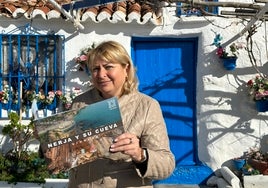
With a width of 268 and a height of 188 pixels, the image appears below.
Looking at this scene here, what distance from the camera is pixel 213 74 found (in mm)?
6340

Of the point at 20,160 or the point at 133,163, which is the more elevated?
the point at 133,163

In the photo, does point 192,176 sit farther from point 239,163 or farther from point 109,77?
point 109,77

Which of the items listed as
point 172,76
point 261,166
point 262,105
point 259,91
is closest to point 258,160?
point 261,166

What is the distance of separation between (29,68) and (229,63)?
279 centimetres

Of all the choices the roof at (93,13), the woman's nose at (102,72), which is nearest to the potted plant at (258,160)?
the roof at (93,13)

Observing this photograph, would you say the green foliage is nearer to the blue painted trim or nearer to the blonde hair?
the blue painted trim

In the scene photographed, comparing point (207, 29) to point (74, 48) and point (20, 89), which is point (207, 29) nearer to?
point (74, 48)

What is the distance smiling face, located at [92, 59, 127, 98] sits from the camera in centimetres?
196

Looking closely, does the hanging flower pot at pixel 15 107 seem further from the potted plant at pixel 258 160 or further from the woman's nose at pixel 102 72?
the woman's nose at pixel 102 72

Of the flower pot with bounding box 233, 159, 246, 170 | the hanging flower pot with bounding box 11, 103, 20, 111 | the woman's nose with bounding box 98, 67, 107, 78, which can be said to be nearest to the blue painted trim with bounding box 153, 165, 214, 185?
the flower pot with bounding box 233, 159, 246, 170

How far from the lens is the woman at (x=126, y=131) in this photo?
1.92 m

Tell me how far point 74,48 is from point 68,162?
4.61 meters

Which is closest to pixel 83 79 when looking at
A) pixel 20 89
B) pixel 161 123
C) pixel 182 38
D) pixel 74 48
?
pixel 74 48

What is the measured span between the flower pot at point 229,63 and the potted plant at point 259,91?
12.2 inches
